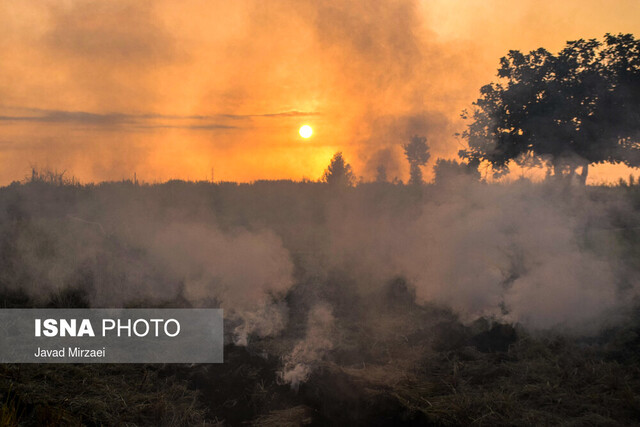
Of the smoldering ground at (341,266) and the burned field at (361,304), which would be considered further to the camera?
the smoldering ground at (341,266)

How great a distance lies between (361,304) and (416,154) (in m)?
11.9

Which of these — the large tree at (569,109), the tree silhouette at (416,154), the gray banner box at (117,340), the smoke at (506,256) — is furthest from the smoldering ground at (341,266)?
the tree silhouette at (416,154)

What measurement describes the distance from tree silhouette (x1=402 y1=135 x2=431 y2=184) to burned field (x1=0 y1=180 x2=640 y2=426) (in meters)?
7.82

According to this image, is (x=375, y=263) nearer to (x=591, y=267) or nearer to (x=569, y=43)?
(x=591, y=267)

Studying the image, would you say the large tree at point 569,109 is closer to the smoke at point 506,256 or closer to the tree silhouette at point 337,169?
the smoke at point 506,256

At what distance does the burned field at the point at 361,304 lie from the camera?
19.1 ft

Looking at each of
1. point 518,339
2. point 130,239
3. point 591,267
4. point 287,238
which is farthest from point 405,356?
point 287,238

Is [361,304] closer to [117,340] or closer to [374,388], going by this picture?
[374,388]

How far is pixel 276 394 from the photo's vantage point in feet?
20.7

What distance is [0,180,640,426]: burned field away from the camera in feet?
19.1

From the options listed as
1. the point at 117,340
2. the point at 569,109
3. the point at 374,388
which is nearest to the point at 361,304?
the point at 374,388

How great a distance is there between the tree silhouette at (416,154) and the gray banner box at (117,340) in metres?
14.1

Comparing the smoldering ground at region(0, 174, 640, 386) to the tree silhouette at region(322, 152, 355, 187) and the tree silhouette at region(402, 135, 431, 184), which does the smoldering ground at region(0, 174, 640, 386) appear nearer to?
the tree silhouette at region(402, 135, 431, 184)

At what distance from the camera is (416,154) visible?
66.6 feet
